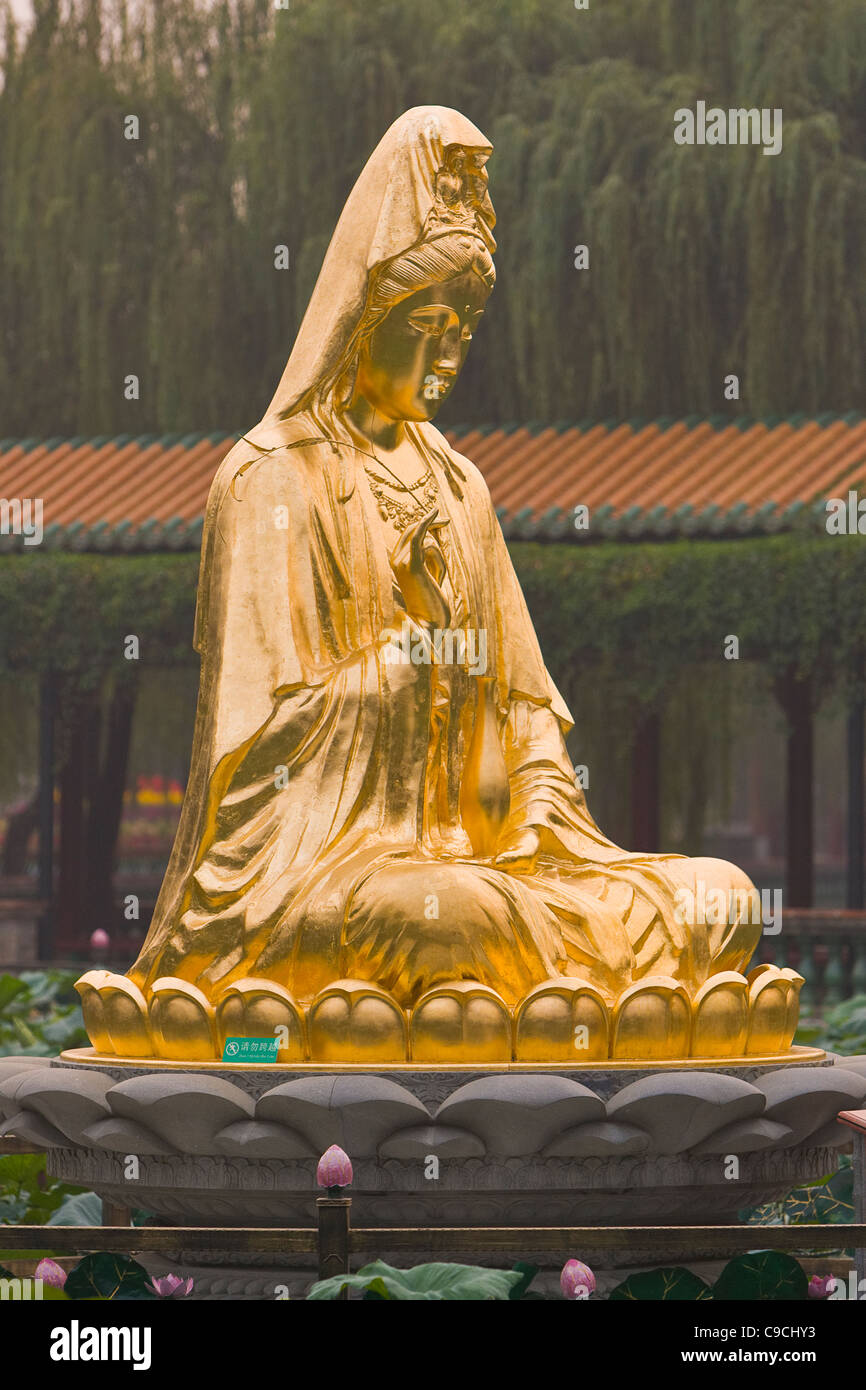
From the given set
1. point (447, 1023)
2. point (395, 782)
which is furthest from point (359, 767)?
point (447, 1023)

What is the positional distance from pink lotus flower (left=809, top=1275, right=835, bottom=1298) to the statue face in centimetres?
241

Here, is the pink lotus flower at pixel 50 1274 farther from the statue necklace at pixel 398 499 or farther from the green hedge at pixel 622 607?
the green hedge at pixel 622 607

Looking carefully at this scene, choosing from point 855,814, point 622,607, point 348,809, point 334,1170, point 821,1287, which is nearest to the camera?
point 334,1170

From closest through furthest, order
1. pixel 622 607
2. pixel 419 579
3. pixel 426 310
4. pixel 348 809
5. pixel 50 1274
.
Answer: pixel 50 1274, pixel 348 809, pixel 419 579, pixel 426 310, pixel 622 607

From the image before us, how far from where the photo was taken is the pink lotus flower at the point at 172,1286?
515 centimetres

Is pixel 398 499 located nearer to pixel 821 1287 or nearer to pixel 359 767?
pixel 359 767

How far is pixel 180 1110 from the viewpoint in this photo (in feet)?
16.3

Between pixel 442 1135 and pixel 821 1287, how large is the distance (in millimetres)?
1048

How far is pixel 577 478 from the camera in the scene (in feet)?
37.8

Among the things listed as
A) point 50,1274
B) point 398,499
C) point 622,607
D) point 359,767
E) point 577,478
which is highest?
point 577,478

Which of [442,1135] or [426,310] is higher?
[426,310]

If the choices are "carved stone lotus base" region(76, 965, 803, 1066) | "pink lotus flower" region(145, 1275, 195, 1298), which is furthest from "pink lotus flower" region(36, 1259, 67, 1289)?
"carved stone lotus base" region(76, 965, 803, 1066)
